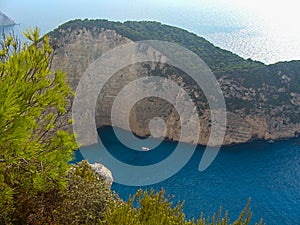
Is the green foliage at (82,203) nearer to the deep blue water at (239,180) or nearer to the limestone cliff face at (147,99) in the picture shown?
the deep blue water at (239,180)

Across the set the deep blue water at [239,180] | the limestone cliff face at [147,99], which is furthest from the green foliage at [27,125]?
the limestone cliff face at [147,99]

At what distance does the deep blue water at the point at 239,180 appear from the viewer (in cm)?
2309

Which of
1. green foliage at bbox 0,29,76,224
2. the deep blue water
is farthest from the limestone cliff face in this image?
green foliage at bbox 0,29,76,224

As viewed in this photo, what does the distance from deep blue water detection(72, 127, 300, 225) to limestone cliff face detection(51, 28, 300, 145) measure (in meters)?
1.26

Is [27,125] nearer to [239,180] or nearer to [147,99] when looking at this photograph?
[239,180]

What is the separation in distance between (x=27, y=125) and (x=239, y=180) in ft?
74.9

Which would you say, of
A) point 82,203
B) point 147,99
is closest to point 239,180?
point 147,99

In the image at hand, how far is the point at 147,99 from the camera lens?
113 feet

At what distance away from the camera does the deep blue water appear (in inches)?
909

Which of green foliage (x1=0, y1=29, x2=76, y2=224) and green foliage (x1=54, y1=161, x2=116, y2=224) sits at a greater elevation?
green foliage (x1=0, y1=29, x2=76, y2=224)

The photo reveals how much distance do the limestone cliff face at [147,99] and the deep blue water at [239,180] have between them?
126 cm

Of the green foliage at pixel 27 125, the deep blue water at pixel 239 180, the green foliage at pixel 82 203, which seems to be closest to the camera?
the green foliage at pixel 27 125

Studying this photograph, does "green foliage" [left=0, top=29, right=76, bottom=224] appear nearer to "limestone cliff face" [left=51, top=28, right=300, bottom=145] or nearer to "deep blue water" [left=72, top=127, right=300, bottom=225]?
"deep blue water" [left=72, top=127, right=300, bottom=225]

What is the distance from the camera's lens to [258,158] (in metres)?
29.4
